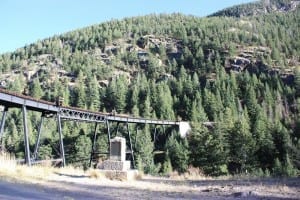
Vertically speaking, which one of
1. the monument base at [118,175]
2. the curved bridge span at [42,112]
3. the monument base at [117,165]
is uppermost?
the curved bridge span at [42,112]

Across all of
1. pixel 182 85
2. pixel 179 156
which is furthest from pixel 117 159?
pixel 182 85

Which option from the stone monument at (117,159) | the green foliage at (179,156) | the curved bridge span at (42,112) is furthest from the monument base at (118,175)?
the green foliage at (179,156)

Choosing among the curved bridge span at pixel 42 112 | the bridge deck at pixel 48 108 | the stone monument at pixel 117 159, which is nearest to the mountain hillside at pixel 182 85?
the bridge deck at pixel 48 108

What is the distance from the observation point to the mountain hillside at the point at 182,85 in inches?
1907

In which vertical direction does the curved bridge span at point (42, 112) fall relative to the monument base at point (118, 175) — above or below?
above

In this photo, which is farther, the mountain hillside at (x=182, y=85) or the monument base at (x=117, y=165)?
the mountain hillside at (x=182, y=85)

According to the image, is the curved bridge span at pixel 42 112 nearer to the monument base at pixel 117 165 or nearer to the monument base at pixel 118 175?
the monument base at pixel 117 165

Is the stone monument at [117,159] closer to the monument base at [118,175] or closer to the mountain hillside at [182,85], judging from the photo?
the monument base at [118,175]

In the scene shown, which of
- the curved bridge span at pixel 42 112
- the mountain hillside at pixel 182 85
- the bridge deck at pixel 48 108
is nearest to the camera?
the curved bridge span at pixel 42 112

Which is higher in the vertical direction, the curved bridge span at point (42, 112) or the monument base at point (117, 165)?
the curved bridge span at point (42, 112)

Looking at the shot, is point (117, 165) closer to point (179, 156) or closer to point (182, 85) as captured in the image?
point (179, 156)

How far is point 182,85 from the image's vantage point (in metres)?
98.1

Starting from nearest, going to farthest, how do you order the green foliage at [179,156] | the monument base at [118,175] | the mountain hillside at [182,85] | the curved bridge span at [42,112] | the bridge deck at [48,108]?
the monument base at [118,175] → the curved bridge span at [42,112] → the bridge deck at [48,108] → the green foliage at [179,156] → the mountain hillside at [182,85]

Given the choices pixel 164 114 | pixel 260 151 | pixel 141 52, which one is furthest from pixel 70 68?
pixel 260 151
